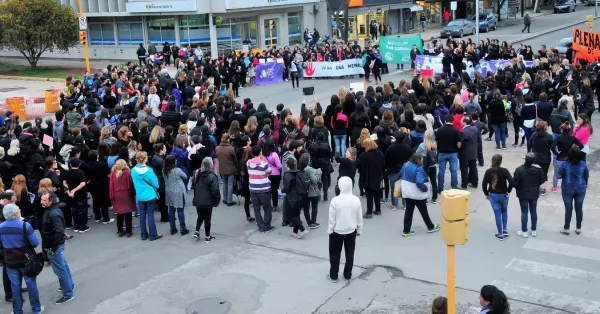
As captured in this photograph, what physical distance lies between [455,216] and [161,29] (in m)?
38.6

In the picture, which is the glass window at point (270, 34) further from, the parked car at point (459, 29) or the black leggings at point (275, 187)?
the black leggings at point (275, 187)

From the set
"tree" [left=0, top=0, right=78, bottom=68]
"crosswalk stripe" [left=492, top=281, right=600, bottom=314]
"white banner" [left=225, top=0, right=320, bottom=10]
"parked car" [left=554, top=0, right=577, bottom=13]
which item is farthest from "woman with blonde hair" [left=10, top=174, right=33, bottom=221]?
"parked car" [left=554, top=0, right=577, bottom=13]

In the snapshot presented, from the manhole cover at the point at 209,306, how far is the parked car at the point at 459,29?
40960 millimetres

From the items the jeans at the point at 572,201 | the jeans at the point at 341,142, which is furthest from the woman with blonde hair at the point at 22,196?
the jeans at the point at 572,201

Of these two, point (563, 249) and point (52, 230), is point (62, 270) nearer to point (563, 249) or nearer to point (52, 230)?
point (52, 230)

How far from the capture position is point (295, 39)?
4741 cm

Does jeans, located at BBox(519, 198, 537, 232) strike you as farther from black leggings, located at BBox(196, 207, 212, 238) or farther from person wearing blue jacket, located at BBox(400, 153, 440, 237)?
black leggings, located at BBox(196, 207, 212, 238)

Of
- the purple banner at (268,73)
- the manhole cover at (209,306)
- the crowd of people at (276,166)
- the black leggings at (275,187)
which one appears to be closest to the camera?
the manhole cover at (209,306)

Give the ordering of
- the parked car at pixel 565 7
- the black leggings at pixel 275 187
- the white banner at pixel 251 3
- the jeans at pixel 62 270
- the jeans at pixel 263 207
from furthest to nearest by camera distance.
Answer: the parked car at pixel 565 7 < the white banner at pixel 251 3 < the black leggings at pixel 275 187 < the jeans at pixel 263 207 < the jeans at pixel 62 270

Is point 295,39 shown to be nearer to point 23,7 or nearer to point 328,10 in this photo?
point 328,10

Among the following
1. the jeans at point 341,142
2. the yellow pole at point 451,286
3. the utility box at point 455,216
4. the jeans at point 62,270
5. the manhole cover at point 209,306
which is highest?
the utility box at point 455,216

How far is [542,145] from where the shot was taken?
517 inches

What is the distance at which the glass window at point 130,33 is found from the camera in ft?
143

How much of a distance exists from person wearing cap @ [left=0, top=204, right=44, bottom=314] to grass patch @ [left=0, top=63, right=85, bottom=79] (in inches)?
1203
